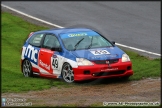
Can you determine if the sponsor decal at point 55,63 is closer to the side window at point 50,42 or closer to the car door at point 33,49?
the side window at point 50,42

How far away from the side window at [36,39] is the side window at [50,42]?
289 mm

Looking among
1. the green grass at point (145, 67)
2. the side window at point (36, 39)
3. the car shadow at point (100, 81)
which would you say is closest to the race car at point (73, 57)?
the side window at point (36, 39)

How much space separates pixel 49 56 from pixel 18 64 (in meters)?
3.07

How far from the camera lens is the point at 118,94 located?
12344mm

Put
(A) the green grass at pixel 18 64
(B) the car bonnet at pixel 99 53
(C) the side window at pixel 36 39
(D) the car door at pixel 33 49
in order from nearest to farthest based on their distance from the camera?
(A) the green grass at pixel 18 64 → (B) the car bonnet at pixel 99 53 → (D) the car door at pixel 33 49 → (C) the side window at pixel 36 39

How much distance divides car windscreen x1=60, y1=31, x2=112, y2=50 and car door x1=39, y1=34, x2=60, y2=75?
299 mm

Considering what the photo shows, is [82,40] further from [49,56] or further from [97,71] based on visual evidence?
[97,71]

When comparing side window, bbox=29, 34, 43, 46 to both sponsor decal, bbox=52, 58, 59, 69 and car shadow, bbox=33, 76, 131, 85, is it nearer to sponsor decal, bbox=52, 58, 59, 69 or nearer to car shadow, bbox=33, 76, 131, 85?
sponsor decal, bbox=52, 58, 59, 69

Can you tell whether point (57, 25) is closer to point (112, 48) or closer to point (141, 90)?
point (112, 48)

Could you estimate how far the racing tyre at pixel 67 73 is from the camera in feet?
47.0

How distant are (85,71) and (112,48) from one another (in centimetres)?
126

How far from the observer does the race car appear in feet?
46.4

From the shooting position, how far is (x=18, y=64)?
18031 mm

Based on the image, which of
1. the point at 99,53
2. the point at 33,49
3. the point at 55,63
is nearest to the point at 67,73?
the point at 55,63
